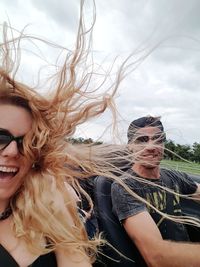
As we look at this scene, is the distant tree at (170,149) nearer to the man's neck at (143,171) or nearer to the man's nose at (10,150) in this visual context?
the man's neck at (143,171)

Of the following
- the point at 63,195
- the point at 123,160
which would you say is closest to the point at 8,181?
the point at 63,195

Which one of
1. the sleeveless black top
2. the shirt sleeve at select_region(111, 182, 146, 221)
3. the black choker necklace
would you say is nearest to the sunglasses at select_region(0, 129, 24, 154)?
the black choker necklace

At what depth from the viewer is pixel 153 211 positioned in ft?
9.27

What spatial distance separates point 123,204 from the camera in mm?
2756

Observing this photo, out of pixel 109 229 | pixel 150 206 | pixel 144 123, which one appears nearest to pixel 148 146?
pixel 144 123

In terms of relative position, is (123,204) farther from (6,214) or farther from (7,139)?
(7,139)

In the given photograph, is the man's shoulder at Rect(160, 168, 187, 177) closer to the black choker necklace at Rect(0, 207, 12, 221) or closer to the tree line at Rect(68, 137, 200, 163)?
the tree line at Rect(68, 137, 200, 163)

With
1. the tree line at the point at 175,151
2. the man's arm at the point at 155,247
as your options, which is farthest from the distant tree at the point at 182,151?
the man's arm at the point at 155,247

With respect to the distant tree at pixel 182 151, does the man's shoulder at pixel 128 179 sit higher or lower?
lower

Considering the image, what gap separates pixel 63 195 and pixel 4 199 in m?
0.35

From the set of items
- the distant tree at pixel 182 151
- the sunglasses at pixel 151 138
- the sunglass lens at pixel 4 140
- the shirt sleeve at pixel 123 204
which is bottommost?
the shirt sleeve at pixel 123 204

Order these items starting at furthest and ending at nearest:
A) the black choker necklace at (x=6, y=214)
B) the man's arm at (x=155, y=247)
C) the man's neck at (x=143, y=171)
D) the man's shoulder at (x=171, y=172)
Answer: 1. the man's shoulder at (x=171, y=172)
2. the man's neck at (x=143, y=171)
3. the man's arm at (x=155, y=247)
4. the black choker necklace at (x=6, y=214)

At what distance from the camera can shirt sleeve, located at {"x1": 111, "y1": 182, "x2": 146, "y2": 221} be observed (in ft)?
8.93

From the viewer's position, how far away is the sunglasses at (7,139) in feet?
6.54
